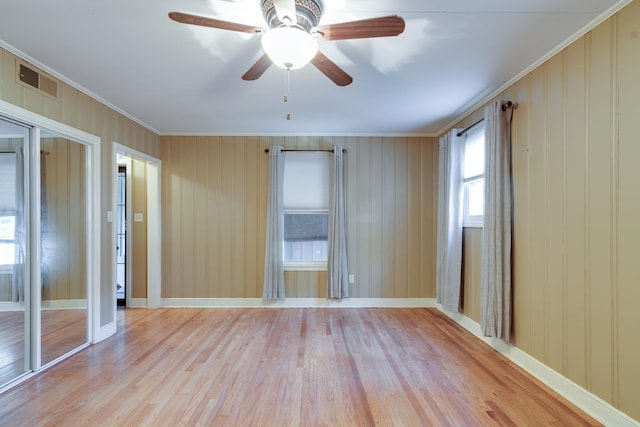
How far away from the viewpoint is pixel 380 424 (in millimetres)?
1839

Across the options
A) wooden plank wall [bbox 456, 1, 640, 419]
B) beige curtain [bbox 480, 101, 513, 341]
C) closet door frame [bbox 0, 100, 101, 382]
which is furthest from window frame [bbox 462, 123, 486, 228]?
closet door frame [bbox 0, 100, 101, 382]

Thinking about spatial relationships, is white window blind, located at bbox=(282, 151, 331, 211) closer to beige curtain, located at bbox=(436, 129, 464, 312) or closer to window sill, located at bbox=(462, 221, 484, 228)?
beige curtain, located at bbox=(436, 129, 464, 312)

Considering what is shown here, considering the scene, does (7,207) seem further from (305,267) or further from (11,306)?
(305,267)

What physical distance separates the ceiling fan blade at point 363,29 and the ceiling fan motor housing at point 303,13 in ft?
0.44

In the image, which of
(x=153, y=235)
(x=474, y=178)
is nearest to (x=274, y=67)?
(x=474, y=178)

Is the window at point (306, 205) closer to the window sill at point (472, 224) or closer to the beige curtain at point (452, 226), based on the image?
the beige curtain at point (452, 226)

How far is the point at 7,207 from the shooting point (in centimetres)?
227

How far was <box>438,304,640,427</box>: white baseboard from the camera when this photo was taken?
177cm

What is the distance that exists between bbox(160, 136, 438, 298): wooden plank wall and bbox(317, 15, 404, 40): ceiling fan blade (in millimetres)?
2715

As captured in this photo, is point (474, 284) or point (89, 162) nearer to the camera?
point (89, 162)

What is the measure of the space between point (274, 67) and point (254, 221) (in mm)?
2346

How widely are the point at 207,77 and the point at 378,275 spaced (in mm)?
3231

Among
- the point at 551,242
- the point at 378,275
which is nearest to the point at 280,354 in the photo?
the point at 378,275

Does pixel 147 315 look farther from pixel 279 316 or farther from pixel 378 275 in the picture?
pixel 378 275
